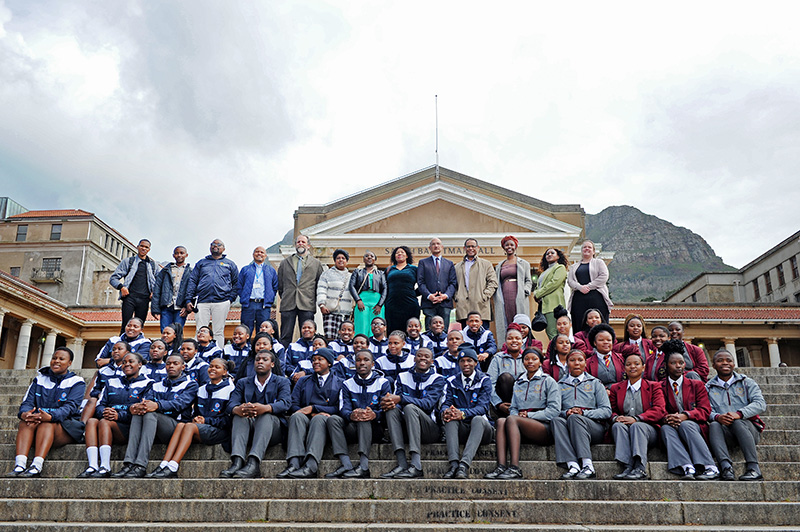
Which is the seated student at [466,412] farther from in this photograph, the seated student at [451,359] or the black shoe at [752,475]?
the black shoe at [752,475]

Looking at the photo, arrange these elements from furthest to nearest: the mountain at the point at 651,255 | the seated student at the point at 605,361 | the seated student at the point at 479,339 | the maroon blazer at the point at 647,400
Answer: the mountain at the point at 651,255
the seated student at the point at 479,339
the seated student at the point at 605,361
the maroon blazer at the point at 647,400

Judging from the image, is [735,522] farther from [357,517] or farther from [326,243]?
[326,243]

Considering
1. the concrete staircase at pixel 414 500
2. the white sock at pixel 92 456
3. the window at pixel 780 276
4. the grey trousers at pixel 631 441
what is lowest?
the concrete staircase at pixel 414 500

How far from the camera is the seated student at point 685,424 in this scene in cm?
640

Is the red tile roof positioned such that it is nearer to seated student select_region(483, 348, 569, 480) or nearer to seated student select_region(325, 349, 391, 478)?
seated student select_region(325, 349, 391, 478)

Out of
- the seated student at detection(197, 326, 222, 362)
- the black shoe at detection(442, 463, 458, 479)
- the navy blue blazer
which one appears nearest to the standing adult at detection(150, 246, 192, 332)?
the seated student at detection(197, 326, 222, 362)

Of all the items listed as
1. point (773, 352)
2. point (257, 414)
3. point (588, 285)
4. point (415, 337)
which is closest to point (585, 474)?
point (415, 337)

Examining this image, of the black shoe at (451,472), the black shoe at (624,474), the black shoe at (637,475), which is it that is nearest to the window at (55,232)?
the black shoe at (451,472)

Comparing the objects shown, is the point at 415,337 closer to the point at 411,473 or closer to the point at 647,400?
the point at 411,473

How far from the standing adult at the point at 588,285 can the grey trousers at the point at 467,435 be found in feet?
12.3

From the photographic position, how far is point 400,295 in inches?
403

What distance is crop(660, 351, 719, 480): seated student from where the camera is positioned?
640cm

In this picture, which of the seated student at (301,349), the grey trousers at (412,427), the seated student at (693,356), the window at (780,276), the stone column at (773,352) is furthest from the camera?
the window at (780,276)

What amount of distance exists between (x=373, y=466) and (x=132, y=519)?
241 cm
